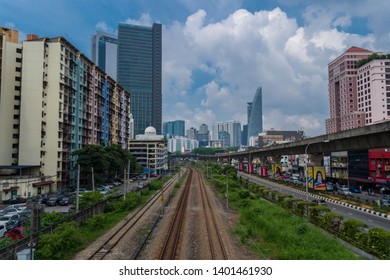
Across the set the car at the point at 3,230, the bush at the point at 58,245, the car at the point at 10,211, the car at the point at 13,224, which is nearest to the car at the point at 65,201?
the car at the point at 10,211

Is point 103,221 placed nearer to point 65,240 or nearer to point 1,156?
point 65,240

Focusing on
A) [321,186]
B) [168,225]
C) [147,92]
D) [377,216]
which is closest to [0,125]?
[168,225]

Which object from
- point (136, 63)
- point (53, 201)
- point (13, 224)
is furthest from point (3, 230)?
point (136, 63)

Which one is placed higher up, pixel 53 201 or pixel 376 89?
pixel 376 89

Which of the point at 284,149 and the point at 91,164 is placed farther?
the point at 284,149

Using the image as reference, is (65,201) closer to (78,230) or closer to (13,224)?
(13,224)

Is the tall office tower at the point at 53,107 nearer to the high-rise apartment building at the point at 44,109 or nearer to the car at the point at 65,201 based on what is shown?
the high-rise apartment building at the point at 44,109
